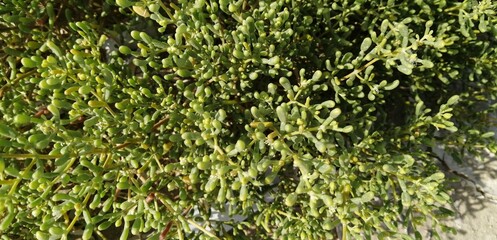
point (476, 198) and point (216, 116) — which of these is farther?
point (476, 198)

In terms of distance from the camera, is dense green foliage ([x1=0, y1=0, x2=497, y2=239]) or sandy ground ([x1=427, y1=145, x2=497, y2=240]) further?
sandy ground ([x1=427, y1=145, x2=497, y2=240])

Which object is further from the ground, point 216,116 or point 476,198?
point 216,116

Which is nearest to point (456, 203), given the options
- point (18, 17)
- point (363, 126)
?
point (363, 126)

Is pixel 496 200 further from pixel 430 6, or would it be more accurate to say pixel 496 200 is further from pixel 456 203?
pixel 430 6

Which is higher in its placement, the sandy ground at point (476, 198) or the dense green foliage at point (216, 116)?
the dense green foliage at point (216, 116)

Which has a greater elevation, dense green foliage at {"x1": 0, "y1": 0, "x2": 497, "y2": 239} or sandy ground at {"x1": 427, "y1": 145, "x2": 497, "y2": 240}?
dense green foliage at {"x1": 0, "y1": 0, "x2": 497, "y2": 239}
